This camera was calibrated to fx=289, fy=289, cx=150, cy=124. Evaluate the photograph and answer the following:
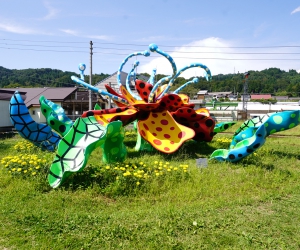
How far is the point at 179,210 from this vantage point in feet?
14.3

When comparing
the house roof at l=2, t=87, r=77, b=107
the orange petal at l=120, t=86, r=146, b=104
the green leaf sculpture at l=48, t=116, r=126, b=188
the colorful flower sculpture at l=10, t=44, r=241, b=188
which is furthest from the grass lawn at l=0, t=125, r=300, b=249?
the house roof at l=2, t=87, r=77, b=107

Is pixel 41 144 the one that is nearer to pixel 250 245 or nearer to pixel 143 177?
pixel 143 177

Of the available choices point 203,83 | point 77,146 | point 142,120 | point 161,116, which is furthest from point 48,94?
point 203,83

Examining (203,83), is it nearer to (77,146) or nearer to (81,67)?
(81,67)

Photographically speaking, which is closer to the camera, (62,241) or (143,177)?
(62,241)

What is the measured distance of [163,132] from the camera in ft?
26.2

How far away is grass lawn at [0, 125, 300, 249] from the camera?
3570 millimetres

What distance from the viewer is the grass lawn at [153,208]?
11.7 feet

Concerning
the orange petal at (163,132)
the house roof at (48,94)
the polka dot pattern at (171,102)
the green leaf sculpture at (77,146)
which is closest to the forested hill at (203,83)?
the house roof at (48,94)

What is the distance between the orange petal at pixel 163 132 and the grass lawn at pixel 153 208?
116 cm

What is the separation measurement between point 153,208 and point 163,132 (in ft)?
12.0

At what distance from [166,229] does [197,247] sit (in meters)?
0.50

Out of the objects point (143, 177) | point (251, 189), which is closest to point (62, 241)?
point (143, 177)

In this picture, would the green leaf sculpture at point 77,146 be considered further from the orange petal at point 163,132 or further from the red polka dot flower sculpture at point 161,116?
the red polka dot flower sculpture at point 161,116
